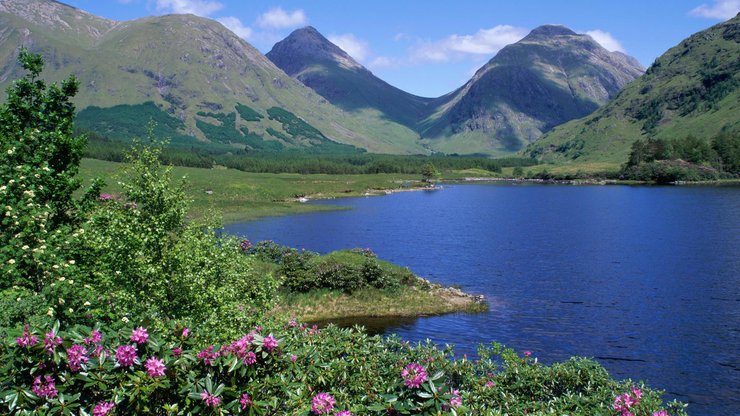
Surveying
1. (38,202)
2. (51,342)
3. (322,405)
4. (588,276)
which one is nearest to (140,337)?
(51,342)

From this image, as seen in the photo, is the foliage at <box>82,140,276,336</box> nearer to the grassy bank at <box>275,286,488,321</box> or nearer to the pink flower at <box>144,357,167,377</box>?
the pink flower at <box>144,357,167,377</box>

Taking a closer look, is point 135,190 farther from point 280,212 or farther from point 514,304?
point 280,212

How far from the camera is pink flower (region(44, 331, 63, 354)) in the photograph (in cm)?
987

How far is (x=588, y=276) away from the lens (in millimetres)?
73562

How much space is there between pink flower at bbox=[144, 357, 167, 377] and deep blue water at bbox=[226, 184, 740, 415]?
34769 millimetres

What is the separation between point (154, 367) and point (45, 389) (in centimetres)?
185

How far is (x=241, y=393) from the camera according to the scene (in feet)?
35.1

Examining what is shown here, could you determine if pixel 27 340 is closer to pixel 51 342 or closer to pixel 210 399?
pixel 51 342

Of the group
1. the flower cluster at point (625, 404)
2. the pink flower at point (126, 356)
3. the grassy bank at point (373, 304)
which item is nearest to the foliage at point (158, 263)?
the pink flower at point (126, 356)


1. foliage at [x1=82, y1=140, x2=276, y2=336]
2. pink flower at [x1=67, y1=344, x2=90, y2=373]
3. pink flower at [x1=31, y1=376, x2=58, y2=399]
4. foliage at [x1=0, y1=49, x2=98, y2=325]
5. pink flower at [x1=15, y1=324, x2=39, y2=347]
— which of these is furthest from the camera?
foliage at [x1=82, y1=140, x2=276, y2=336]

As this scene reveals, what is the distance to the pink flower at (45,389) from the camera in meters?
9.70

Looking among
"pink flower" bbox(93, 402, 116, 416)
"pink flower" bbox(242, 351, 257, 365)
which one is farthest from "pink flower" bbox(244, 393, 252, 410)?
"pink flower" bbox(93, 402, 116, 416)

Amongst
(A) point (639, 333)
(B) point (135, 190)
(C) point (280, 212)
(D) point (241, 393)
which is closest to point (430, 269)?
(A) point (639, 333)

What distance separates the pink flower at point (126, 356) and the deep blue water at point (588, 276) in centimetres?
3518
